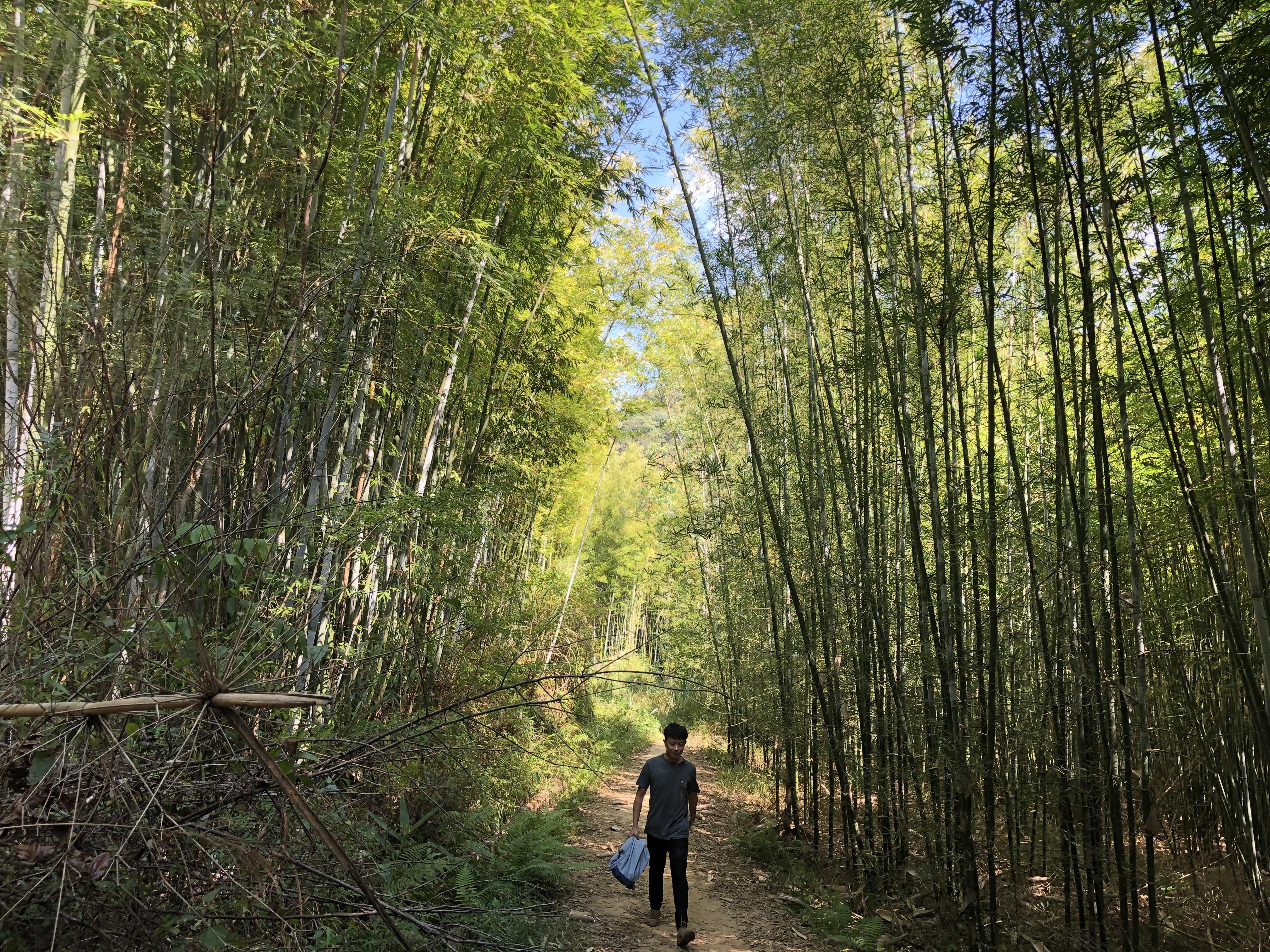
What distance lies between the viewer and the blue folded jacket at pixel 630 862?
3291mm

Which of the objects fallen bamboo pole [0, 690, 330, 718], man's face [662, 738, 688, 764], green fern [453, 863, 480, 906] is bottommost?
green fern [453, 863, 480, 906]

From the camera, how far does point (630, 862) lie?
332 cm

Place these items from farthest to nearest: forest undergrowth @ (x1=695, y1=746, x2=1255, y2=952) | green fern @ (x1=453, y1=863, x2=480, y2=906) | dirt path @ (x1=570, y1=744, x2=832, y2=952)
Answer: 1. dirt path @ (x1=570, y1=744, x2=832, y2=952)
2. forest undergrowth @ (x1=695, y1=746, x2=1255, y2=952)
3. green fern @ (x1=453, y1=863, x2=480, y2=906)

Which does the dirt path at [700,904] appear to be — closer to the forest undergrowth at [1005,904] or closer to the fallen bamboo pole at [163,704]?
the forest undergrowth at [1005,904]

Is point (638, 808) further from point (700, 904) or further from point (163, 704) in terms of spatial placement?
point (163, 704)

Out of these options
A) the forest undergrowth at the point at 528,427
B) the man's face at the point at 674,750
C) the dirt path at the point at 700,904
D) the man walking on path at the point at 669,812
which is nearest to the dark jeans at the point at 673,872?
the man walking on path at the point at 669,812

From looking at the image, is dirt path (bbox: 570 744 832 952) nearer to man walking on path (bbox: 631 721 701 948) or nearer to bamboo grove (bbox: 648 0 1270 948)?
man walking on path (bbox: 631 721 701 948)

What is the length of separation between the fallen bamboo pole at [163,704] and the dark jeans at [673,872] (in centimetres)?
283

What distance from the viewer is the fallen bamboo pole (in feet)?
2.98

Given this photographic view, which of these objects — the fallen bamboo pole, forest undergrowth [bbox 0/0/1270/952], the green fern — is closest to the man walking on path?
forest undergrowth [bbox 0/0/1270/952]

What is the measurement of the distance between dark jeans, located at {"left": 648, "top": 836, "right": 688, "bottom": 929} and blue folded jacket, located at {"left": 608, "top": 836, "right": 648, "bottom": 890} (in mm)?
61

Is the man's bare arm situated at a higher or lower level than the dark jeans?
higher

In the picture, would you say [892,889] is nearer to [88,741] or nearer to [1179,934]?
[1179,934]

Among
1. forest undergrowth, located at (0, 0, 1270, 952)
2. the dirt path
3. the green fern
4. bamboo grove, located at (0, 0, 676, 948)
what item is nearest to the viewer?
bamboo grove, located at (0, 0, 676, 948)
